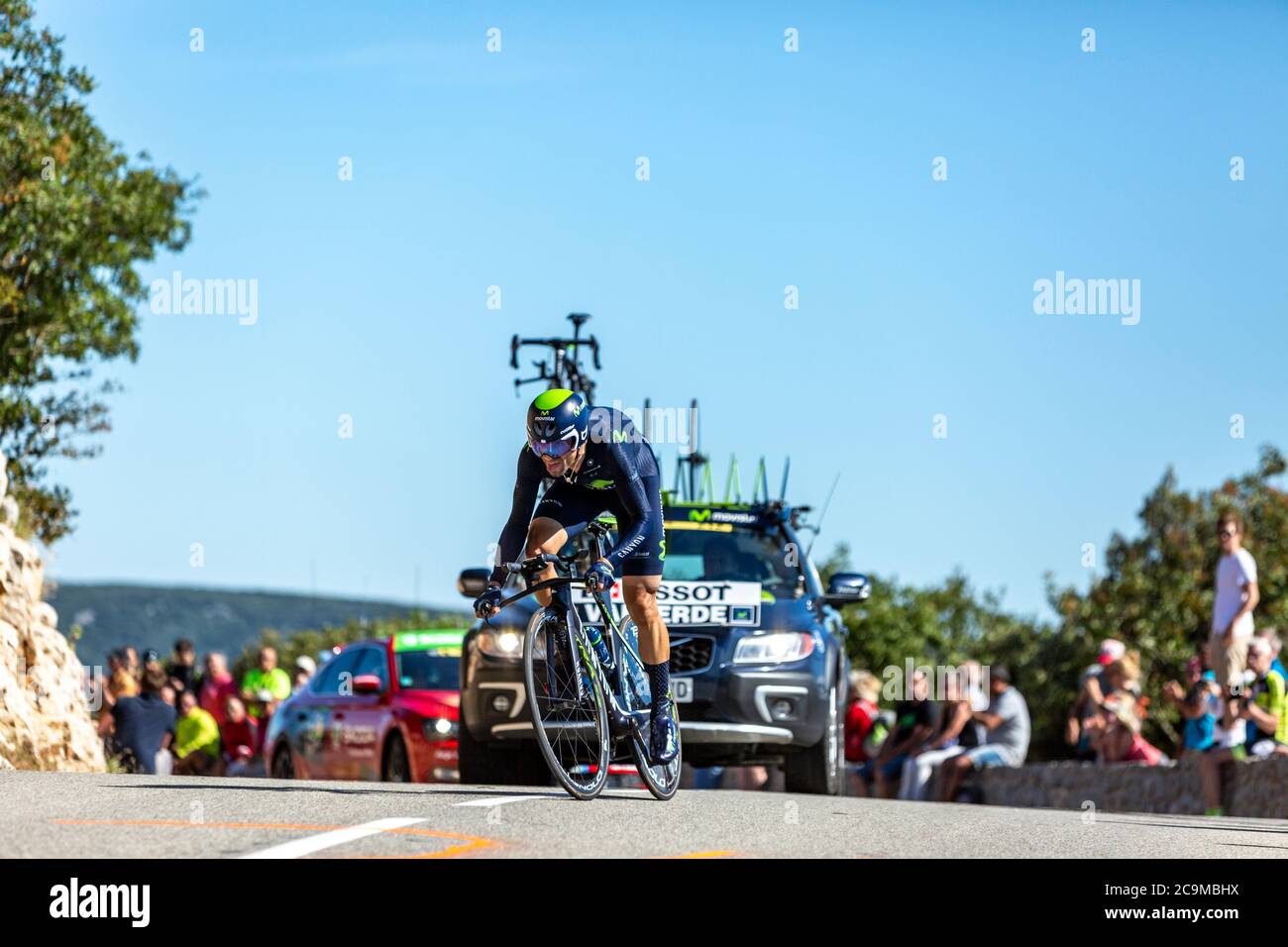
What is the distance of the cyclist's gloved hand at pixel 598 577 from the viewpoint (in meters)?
10.1

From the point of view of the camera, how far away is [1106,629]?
194 feet

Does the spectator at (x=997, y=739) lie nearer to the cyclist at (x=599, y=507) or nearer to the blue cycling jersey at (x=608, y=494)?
the cyclist at (x=599, y=507)

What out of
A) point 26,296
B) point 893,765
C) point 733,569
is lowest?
point 893,765

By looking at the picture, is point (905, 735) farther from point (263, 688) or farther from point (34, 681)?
point (34, 681)

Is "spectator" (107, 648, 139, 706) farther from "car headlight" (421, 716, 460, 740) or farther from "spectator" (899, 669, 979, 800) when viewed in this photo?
"spectator" (899, 669, 979, 800)

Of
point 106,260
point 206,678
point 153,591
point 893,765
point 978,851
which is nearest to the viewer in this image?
point 978,851

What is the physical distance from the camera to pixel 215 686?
902 inches

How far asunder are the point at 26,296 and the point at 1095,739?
14492 millimetres

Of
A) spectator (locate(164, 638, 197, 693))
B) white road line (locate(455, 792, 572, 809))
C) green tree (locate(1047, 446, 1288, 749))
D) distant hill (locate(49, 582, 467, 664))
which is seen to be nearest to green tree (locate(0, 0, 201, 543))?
spectator (locate(164, 638, 197, 693))

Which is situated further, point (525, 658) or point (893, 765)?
point (893, 765)

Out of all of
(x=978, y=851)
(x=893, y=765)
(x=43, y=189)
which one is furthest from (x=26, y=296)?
(x=978, y=851)

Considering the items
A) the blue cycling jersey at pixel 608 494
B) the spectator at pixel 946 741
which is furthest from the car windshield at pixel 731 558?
the spectator at pixel 946 741

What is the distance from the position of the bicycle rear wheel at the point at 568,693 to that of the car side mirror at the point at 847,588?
383 cm
